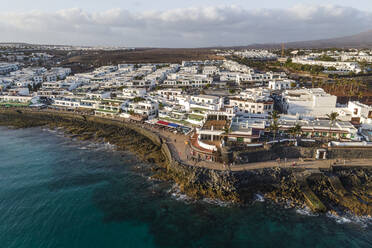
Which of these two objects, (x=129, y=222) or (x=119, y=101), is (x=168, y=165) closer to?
(x=129, y=222)

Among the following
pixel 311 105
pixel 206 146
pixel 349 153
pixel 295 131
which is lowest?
pixel 349 153

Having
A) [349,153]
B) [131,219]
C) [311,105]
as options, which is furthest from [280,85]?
[131,219]

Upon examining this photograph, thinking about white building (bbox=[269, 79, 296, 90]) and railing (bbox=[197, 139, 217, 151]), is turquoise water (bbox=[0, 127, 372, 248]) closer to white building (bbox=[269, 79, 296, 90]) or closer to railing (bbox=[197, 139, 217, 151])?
railing (bbox=[197, 139, 217, 151])

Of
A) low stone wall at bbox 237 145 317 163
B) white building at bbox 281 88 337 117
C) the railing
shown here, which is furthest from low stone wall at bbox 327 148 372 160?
the railing

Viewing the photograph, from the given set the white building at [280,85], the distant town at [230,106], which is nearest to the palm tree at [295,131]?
the distant town at [230,106]

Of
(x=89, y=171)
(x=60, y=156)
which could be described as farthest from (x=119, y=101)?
(x=89, y=171)

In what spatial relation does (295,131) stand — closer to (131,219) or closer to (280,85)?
(131,219)

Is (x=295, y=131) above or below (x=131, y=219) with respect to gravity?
above

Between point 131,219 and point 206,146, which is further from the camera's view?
point 206,146
